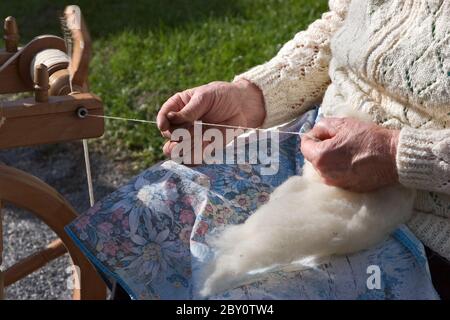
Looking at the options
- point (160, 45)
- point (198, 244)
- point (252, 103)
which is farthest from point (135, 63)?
point (198, 244)

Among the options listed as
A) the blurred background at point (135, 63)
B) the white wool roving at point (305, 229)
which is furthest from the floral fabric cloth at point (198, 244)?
the blurred background at point (135, 63)

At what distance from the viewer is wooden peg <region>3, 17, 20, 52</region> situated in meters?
1.72

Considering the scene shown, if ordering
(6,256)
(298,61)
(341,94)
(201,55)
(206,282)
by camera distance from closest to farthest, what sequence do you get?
(206,282)
(341,94)
(298,61)
(6,256)
(201,55)

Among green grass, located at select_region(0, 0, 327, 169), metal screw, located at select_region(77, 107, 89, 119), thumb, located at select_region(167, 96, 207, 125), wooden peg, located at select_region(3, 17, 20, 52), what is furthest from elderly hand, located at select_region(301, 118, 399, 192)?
green grass, located at select_region(0, 0, 327, 169)

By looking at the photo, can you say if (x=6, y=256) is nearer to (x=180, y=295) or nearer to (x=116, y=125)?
(x=116, y=125)

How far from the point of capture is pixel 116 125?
10.5 ft

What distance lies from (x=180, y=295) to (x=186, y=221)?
0.43ft

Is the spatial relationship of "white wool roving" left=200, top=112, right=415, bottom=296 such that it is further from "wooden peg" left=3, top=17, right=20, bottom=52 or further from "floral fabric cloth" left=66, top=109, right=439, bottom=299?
"wooden peg" left=3, top=17, right=20, bottom=52

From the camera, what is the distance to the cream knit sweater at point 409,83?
125cm

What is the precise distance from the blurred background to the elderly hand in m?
1.39

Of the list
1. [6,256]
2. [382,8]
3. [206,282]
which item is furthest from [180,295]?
A: [6,256]

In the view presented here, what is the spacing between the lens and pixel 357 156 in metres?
1.29

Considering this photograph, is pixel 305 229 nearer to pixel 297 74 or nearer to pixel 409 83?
pixel 409 83

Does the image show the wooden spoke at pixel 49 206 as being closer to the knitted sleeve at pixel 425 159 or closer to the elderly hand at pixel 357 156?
the elderly hand at pixel 357 156
